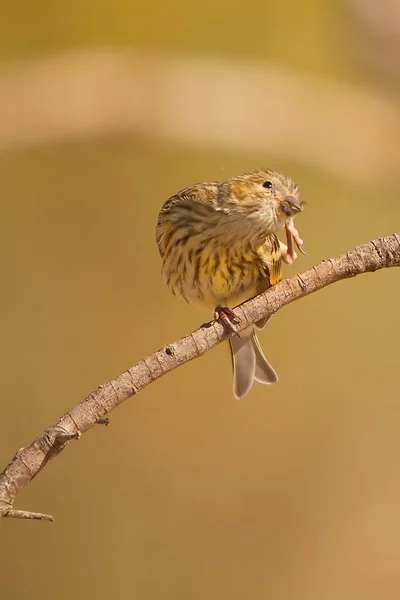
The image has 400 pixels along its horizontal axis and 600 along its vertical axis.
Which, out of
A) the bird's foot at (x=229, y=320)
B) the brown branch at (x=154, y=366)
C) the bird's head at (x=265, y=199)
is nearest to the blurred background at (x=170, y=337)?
the bird's head at (x=265, y=199)

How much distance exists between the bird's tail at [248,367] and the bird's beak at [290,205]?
1.82ft

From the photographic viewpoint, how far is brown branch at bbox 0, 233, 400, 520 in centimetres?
137

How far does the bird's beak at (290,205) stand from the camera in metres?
2.00

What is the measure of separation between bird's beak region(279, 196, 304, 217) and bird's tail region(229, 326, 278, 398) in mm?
554

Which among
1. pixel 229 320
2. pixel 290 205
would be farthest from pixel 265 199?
pixel 229 320

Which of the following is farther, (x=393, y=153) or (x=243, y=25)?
(x=393, y=153)

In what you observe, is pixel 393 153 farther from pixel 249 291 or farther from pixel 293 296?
pixel 293 296

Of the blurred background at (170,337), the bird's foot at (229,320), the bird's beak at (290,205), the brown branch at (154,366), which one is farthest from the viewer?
the blurred background at (170,337)

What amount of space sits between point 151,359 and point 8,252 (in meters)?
3.04

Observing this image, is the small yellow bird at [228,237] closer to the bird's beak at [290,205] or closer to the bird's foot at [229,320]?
the bird's beak at [290,205]

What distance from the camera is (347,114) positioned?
5.12m

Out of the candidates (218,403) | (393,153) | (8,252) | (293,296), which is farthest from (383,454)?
(293,296)

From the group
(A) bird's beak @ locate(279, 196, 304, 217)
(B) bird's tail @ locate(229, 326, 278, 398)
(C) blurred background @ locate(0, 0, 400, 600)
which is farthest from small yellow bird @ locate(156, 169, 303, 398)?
(C) blurred background @ locate(0, 0, 400, 600)

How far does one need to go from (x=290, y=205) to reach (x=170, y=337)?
7.86ft
